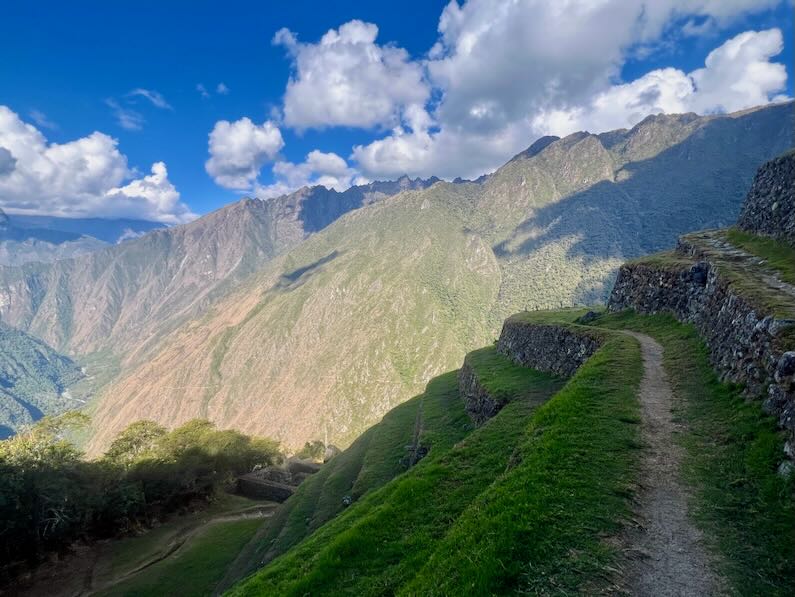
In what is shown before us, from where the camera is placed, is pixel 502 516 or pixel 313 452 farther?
pixel 313 452

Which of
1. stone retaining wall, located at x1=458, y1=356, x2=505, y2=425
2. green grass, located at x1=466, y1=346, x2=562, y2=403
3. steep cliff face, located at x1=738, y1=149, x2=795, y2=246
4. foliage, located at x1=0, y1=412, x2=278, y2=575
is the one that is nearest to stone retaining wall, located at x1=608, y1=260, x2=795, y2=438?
steep cliff face, located at x1=738, y1=149, x2=795, y2=246

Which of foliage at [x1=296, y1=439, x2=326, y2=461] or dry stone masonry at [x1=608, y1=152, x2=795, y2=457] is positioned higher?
dry stone masonry at [x1=608, y1=152, x2=795, y2=457]

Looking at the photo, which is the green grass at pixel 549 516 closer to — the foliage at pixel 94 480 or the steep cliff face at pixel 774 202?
the steep cliff face at pixel 774 202

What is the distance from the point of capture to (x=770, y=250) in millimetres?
25125

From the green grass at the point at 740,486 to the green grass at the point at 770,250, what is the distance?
30.3 ft

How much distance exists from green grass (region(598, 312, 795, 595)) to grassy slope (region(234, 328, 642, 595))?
1.64 metres

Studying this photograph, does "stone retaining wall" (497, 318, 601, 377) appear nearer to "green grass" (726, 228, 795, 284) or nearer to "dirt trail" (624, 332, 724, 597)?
"green grass" (726, 228, 795, 284)

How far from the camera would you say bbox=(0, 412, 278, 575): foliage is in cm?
3484

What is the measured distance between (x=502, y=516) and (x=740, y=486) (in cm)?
580

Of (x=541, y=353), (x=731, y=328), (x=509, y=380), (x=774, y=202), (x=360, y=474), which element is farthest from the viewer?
(x=360, y=474)

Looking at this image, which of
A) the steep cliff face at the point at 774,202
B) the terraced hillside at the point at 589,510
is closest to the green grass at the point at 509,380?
the terraced hillside at the point at 589,510

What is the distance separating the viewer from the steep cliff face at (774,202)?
1007 inches

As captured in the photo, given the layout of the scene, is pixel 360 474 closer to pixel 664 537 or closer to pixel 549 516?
pixel 549 516

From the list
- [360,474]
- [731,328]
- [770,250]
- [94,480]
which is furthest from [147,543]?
[770,250]
